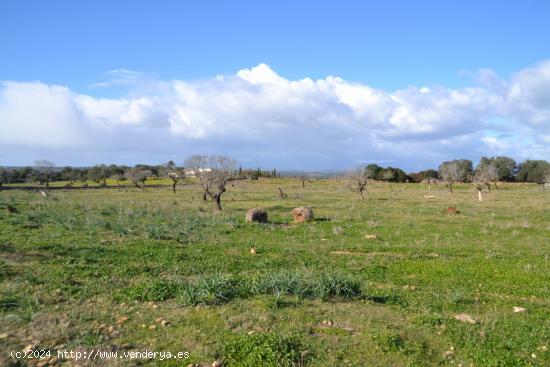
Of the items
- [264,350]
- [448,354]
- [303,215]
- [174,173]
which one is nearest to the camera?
[264,350]

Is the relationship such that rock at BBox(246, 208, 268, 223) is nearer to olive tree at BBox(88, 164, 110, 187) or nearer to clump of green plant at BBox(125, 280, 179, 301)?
clump of green plant at BBox(125, 280, 179, 301)

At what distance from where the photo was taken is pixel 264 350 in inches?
216

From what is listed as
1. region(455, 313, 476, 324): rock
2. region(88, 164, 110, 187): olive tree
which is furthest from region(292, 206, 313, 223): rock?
region(88, 164, 110, 187): olive tree

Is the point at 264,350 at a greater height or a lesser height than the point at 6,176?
lesser

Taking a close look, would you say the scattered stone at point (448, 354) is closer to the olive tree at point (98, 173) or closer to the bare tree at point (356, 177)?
the bare tree at point (356, 177)

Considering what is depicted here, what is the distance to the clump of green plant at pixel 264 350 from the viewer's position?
5.29m

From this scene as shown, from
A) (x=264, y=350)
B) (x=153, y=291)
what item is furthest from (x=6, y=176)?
(x=264, y=350)

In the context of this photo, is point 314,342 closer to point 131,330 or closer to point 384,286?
point 131,330

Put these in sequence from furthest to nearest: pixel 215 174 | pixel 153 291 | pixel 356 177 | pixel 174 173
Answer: pixel 174 173 → pixel 356 177 → pixel 215 174 → pixel 153 291

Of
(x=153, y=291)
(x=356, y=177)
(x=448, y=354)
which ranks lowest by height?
(x=448, y=354)

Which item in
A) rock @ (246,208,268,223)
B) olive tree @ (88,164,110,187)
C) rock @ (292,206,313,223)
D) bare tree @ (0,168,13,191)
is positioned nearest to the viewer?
rock @ (246,208,268,223)

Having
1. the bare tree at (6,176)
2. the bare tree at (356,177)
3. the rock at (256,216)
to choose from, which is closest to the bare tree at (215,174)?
the rock at (256,216)

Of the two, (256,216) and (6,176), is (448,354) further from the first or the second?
(6,176)

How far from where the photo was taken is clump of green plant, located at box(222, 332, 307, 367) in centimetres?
529
